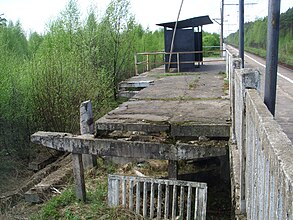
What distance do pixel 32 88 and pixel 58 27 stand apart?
4.88 metres

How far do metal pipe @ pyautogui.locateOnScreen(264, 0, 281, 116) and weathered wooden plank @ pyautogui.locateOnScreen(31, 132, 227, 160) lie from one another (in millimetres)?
1688

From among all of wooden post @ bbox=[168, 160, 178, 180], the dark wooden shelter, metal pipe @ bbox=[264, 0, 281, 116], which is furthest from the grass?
the dark wooden shelter

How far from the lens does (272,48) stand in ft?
9.84

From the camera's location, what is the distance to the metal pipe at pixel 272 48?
290 cm

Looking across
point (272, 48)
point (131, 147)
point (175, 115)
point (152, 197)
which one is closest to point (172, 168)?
point (152, 197)

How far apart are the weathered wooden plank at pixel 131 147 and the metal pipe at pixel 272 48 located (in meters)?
1.69

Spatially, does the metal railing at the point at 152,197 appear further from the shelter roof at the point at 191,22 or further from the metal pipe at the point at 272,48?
the shelter roof at the point at 191,22

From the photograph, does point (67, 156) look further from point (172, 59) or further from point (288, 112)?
point (172, 59)

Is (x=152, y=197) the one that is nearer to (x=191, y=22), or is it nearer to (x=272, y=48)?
(x=272, y=48)

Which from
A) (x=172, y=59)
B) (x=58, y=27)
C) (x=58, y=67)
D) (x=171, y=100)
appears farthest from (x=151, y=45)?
(x=171, y=100)

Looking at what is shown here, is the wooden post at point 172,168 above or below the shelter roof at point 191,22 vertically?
below

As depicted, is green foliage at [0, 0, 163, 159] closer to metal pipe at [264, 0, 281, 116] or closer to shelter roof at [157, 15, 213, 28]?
shelter roof at [157, 15, 213, 28]

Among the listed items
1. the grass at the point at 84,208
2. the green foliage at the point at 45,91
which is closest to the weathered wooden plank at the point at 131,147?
the grass at the point at 84,208

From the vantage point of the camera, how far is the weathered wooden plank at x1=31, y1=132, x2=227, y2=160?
476 centimetres
